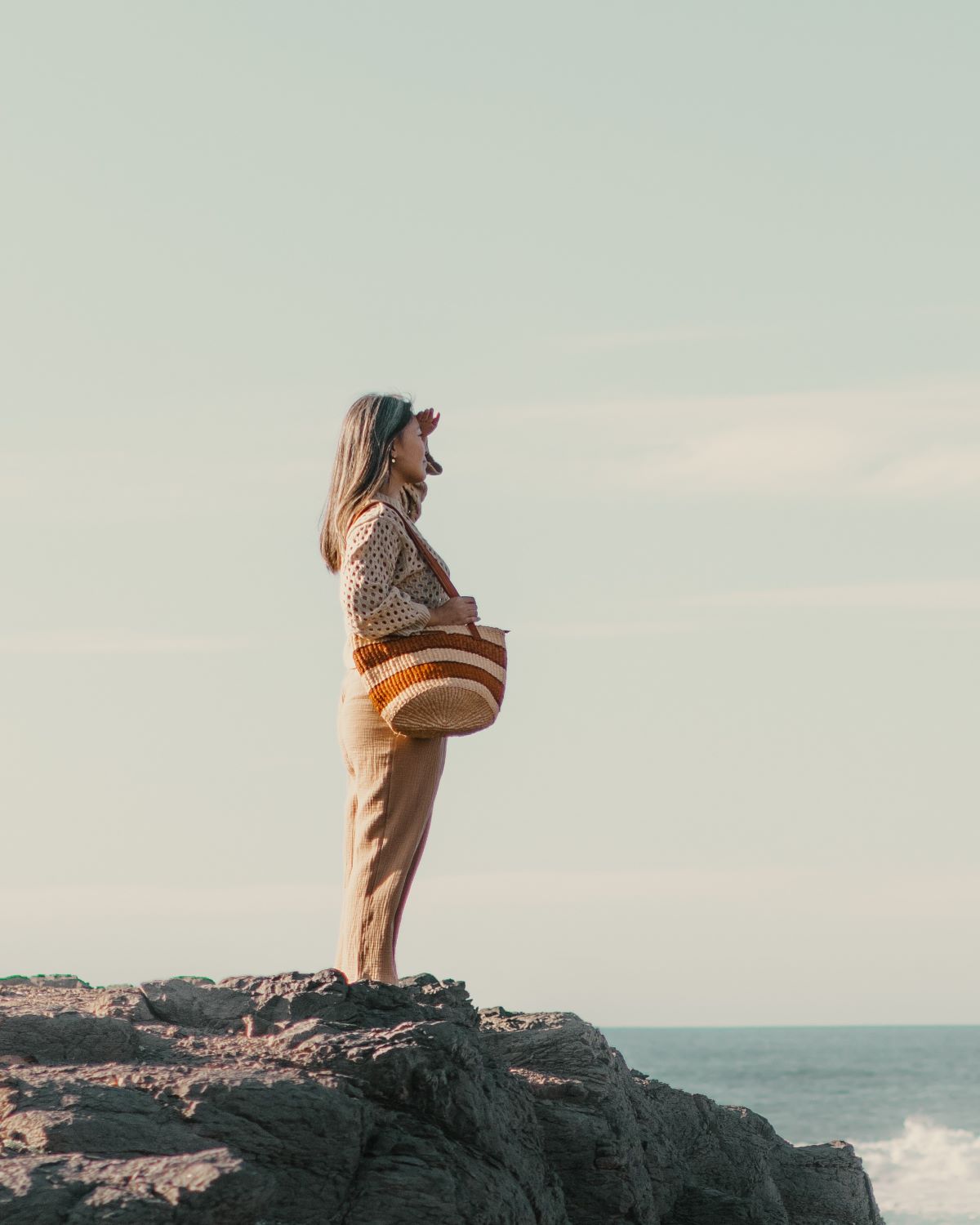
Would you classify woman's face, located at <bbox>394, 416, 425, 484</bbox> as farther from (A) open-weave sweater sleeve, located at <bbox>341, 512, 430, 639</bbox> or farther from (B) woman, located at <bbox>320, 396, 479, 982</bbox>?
(A) open-weave sweater sleeve, located at <bbox>341, 512, 430, 639</bbox>

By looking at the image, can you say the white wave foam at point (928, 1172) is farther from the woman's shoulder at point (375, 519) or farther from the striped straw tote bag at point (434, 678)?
the woman's shoulder at point (375, 519)

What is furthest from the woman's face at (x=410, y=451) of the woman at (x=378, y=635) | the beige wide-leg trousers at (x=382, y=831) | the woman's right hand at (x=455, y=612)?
the beige wide-leg trousers at (x=382, y=831)

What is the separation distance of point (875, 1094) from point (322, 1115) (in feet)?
155

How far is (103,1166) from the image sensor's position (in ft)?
15.9

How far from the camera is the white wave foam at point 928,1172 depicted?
27.0 metres

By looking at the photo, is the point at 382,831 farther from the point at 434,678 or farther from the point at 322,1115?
the point at 322,1115

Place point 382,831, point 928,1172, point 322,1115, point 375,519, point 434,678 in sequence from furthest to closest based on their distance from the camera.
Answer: point 928,1172 < point 382,831 < point 375,519 < point 434,678 < point 322,1115

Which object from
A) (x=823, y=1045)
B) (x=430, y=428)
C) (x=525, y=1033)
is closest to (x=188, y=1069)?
(x=525, y=1033)

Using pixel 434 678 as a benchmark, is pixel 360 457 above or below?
above

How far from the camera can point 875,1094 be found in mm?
49812

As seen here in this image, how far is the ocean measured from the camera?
98.0 feet

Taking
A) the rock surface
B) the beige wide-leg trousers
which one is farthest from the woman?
the rock surface

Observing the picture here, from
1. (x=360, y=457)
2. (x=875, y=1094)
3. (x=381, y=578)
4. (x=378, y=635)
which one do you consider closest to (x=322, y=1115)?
(x=378, y=635)

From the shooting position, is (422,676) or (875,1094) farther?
(875,1094)
